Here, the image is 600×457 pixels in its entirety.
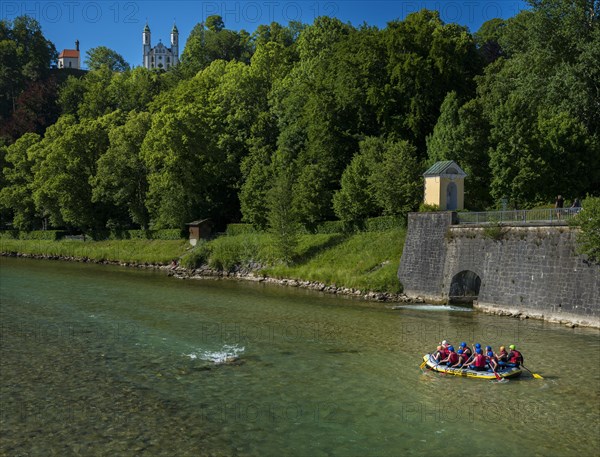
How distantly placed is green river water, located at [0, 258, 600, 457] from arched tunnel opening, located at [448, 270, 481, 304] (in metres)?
2.91

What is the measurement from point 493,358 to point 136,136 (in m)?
57.9

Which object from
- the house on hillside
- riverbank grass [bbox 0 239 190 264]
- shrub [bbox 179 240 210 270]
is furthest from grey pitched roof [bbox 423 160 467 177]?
the house on hillside

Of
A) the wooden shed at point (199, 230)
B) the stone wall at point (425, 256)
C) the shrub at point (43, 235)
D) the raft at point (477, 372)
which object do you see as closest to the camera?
the raft at point (477, 372)

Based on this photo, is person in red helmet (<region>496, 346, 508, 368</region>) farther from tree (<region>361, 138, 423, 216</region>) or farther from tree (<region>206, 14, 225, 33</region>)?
tree (<region>206, 14, 225, 33</region>)

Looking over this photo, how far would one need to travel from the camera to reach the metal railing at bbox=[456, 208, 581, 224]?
1236 inches

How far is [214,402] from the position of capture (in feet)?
58.2

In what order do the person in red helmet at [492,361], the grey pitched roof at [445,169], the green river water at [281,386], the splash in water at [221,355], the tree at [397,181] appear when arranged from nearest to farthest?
the green river water at [281,386] < the person in red helmet at [492,361] < the splash in water at [221,355] < the grey pitched roof at [445,169] < the tree at [397,181]

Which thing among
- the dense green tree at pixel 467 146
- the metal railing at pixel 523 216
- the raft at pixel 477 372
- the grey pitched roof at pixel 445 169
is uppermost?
the dense green tree at pixel 467 146

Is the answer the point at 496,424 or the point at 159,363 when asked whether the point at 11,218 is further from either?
the point at 496,424

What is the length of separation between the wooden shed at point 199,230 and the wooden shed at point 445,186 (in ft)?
89.2

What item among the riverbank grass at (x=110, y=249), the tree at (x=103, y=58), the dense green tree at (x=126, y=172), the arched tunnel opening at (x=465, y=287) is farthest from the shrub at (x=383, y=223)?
the tree at (x=103, y=58)

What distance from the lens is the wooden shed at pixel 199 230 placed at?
6003 centimetres

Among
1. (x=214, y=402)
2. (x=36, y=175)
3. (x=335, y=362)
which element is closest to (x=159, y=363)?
(x=214, y=402)

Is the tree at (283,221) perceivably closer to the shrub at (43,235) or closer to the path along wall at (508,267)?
the path along wall at (508,267)
